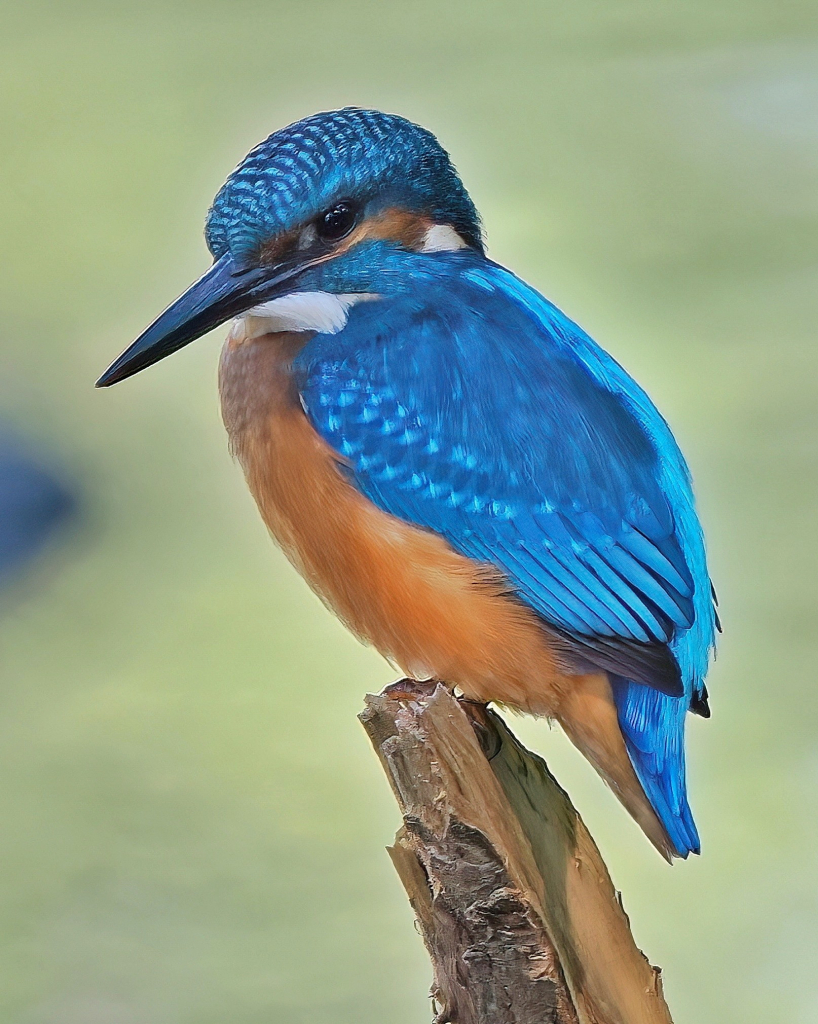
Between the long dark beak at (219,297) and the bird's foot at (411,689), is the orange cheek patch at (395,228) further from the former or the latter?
the bird's foot at (411,689)

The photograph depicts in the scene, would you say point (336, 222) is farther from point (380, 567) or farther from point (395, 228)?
point (380, 567)

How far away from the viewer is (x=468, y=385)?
1227 mm

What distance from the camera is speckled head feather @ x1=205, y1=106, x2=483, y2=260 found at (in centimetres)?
117

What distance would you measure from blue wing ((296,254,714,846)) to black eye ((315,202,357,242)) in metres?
0.07

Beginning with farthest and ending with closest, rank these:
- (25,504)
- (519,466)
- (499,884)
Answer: (25,504) → (519,466) → (499,884)

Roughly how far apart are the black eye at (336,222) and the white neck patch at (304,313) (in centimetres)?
5

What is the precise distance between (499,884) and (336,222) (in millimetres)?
554

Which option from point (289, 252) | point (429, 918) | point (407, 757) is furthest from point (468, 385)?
point (429, 918)

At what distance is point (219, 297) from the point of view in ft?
3.89

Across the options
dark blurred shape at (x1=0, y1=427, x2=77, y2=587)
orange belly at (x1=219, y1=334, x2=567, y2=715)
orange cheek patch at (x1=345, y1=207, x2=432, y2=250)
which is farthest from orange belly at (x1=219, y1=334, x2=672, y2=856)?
dark blurred shape at (x1=0, y1=427, x2=77, y2=587)

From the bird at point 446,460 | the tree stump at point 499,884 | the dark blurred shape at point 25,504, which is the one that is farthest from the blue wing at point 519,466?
the dark blurred shape at point 25,504

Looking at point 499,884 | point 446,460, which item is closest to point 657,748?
point 499,884

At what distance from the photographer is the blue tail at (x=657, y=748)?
1.22 metres

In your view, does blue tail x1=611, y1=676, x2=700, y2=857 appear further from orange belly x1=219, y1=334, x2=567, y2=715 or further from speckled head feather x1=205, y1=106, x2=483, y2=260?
speckled head feather x1=205, y1=106, x2=483, y2=260
